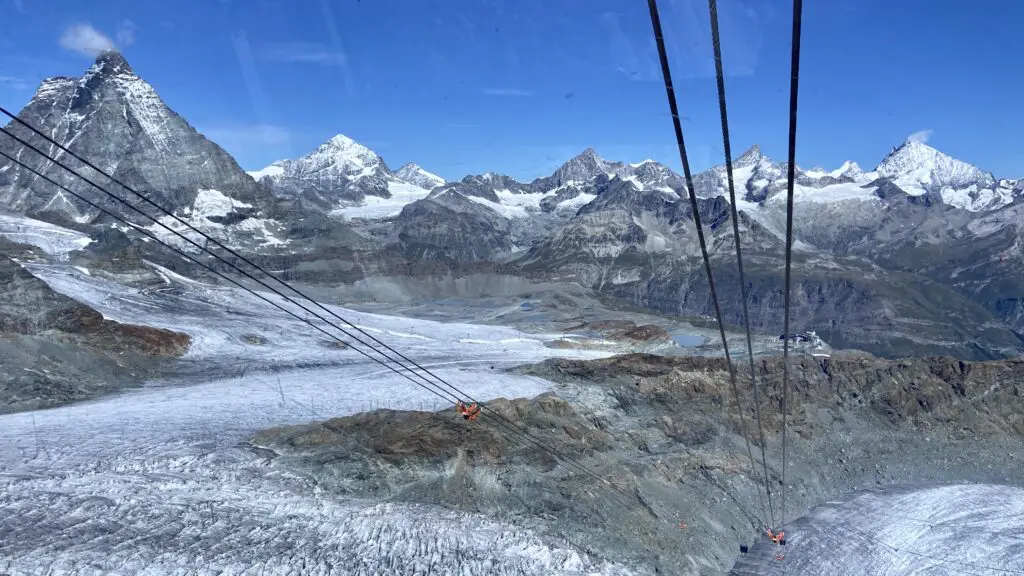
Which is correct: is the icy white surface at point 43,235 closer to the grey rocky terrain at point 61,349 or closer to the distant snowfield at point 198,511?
the grey rocky terrain at point 61,349

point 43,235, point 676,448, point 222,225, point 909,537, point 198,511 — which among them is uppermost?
point 222,225

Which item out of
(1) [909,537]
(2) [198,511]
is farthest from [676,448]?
(2) [198,511]

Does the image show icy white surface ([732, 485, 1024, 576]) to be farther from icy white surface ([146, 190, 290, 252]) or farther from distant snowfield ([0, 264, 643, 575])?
icy white surface ([146, 190, 290, 252])

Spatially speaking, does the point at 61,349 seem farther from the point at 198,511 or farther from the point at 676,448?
the point at 676,448

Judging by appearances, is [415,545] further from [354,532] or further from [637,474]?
[637,474]

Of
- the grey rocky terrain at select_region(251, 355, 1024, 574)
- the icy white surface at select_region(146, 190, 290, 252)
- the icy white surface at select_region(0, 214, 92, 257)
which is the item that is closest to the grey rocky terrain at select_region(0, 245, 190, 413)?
the grey rocky terrain at select_region(251, 355, 1024, 574)

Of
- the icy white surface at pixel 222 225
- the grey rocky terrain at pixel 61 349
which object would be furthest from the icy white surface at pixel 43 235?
the grey rocky terrain at pixel 61 349

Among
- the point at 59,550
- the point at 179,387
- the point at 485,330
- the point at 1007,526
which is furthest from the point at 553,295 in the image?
the point at 59,550
